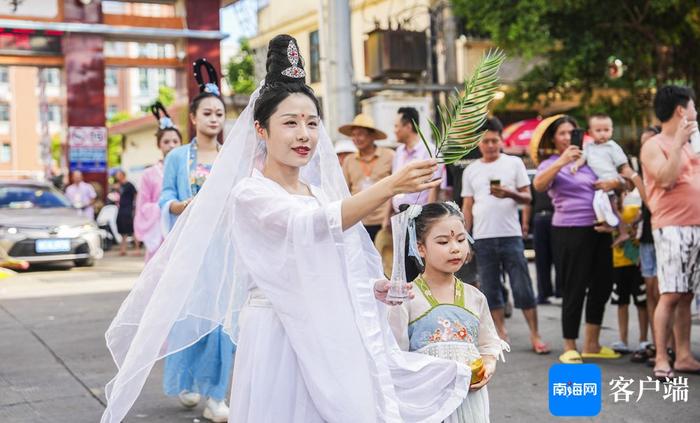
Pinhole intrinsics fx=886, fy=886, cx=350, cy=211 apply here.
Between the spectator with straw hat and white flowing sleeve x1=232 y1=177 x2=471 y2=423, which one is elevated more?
the spectator with straw hat

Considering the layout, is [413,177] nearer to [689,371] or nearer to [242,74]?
[689,371]

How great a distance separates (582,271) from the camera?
21.4 ft

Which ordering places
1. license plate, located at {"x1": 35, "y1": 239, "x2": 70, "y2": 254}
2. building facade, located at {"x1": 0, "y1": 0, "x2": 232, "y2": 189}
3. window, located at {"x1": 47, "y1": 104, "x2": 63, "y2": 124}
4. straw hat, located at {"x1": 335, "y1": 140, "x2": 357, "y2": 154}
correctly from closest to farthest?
straw hat, located at {"x1": 335, "y1": 140, "x2": 357, "y2": 154}
license plate, located at {"x1": 35, "y1": 239, "x2": 70, "y2": 254}
building facade, located at {"x1": 0, "y1": 0, "x2": 232, "y2": 189}
window, located at {"x1": 47, "y1": 104, "x2": 63, "y2": 124}

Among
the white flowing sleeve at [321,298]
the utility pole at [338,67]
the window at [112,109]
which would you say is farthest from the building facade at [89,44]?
the window at [112,109]

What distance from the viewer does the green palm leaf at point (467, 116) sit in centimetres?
293

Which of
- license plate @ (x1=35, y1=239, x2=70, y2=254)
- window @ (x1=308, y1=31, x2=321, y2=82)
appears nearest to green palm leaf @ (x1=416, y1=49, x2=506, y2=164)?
license plate @ (x1=35, y1=239, x2=70, y2=254)

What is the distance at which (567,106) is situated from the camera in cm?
2400

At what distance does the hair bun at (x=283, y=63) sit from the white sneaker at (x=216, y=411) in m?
2.44

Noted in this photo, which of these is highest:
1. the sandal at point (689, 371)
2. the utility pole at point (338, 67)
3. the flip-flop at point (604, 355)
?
the utility pole at point (338, 67)

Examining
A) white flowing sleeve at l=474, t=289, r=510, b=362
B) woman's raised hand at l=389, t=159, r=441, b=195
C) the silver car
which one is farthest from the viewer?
the silver car

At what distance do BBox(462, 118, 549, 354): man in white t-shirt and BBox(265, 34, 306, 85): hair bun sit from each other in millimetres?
4010

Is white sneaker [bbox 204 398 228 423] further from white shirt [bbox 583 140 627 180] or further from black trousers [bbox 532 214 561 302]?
black trousers [bbox 532 214 561 302]

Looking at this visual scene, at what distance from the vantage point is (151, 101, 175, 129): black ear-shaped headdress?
6750 millimetres

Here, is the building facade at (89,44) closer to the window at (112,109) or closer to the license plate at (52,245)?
the license plate at (52,245)
